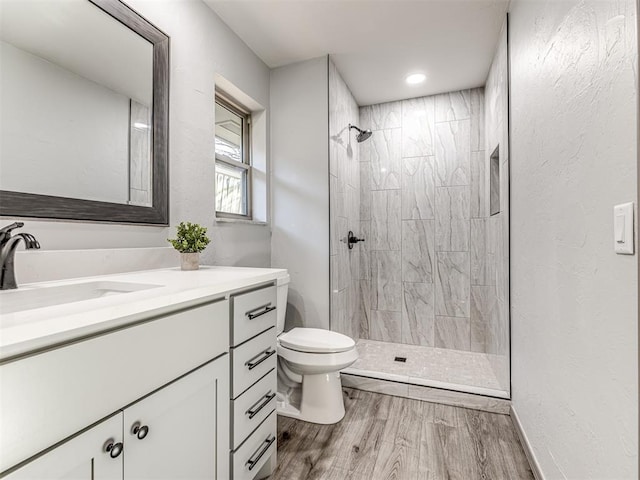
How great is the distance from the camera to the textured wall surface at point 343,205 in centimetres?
237

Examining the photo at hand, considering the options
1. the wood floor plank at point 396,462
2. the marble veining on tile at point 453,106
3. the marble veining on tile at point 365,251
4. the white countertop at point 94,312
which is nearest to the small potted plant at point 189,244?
the white countertop at point 94,312

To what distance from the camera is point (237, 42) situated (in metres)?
2.08

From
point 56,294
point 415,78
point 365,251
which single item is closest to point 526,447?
point 365,251

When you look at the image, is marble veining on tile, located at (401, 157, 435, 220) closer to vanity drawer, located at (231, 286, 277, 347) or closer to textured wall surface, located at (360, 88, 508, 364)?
textured wall surface, located at (360, 88, 508, 364)

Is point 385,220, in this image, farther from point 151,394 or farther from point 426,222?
point 151,394

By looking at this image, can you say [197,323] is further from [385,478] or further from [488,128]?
[488,128]

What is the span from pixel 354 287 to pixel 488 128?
5.83 ft

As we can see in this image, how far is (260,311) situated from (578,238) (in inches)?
44.5

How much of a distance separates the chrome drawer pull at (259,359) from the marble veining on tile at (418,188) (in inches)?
82.0

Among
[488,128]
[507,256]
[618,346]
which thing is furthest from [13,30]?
[488,128]

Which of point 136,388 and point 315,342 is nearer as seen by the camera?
point 136,388

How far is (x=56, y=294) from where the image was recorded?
97 centimetres

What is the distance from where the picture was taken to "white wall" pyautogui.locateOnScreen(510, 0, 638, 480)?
2.37ft

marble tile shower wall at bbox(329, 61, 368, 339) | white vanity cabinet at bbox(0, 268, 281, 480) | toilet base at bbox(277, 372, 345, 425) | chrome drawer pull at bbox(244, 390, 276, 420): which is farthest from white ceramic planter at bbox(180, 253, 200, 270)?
marble tile shower wall at bbox(329, 61, 368, 339)
